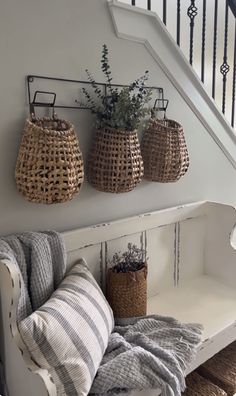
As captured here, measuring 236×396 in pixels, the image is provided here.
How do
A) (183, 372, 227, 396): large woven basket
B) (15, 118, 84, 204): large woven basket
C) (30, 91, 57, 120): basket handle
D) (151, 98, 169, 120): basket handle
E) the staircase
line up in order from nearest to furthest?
(15, 118, 84, 204): large woven basket < (30, 91, 57, 120): basket handle < (183, 372, 227, 396): large woven basket < (151, 98, 169, 120): basket handle < the staircase

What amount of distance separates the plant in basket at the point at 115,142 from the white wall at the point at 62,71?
A: 68mm

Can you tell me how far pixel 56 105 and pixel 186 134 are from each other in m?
0.75

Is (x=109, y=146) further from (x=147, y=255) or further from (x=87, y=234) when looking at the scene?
(x=147, y=255)

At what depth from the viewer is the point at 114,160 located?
126 cm

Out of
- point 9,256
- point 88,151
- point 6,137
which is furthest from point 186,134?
point 9,256

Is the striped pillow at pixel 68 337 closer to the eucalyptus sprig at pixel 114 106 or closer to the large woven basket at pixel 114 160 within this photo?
the large woven basket at pixel 114 160

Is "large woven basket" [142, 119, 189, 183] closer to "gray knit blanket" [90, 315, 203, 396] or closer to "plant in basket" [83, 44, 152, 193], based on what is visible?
"plant in basket" [83, 44, 152, 193]

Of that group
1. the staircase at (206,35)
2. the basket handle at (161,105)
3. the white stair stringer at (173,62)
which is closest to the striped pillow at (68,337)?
the basket handle at (161,105)

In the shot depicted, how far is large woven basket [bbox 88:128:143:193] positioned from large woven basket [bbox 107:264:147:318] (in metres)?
0.32

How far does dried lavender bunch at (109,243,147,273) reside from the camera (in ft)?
4.43

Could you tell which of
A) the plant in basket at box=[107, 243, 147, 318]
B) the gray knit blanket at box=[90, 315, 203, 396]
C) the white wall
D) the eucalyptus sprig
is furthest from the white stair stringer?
the gray knit blanket at box=[90, 315, 203, 396]

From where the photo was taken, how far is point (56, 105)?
124cm

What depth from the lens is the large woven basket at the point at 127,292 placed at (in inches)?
51.3

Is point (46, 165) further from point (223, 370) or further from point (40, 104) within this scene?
point (223, 370)
